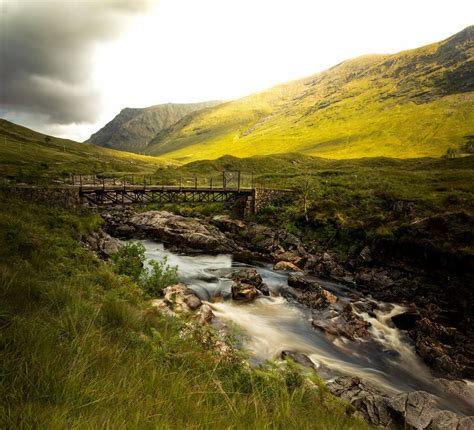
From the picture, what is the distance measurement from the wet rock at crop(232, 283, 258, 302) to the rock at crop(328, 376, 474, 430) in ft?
35.6

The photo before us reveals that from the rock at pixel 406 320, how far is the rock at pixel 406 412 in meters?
9.36

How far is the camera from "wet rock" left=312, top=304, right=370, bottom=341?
18.3 metres

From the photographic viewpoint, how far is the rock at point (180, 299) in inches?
657

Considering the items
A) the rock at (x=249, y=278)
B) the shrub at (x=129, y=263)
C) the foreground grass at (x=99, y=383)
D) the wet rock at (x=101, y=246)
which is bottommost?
the rock at (x=249, y=278)

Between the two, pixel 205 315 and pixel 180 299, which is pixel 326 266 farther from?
pixel 180 299

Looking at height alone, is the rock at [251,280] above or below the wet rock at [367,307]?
above

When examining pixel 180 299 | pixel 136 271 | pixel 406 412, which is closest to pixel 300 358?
pixel 406 412

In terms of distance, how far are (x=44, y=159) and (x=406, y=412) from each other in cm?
11358

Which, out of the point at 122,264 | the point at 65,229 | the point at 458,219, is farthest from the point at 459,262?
the point at 65,229

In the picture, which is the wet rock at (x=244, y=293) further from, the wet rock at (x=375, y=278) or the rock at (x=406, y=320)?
the wet rock at (x=375, y=278)

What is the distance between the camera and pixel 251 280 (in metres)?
24.3

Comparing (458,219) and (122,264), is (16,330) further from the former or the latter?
(458,219)

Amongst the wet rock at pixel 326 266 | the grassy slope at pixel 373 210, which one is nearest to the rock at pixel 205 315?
the wet rock at pixel 326 266

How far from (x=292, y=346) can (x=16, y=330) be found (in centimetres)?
1538
